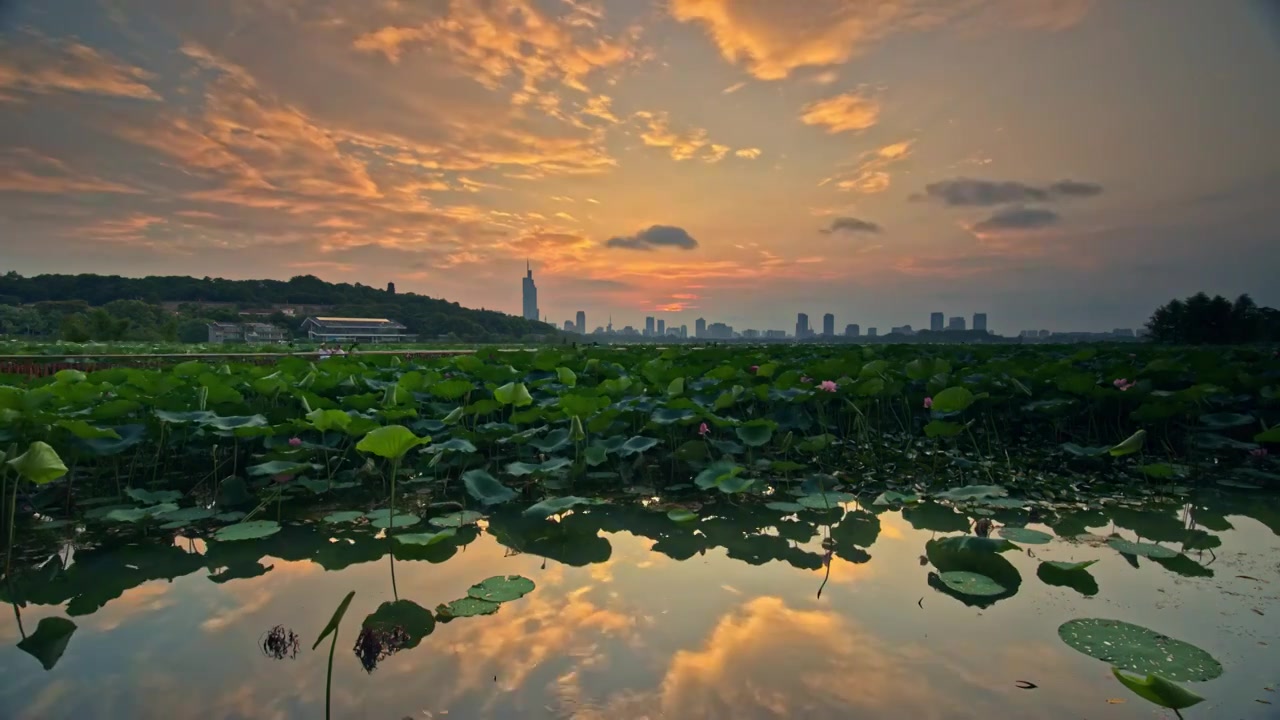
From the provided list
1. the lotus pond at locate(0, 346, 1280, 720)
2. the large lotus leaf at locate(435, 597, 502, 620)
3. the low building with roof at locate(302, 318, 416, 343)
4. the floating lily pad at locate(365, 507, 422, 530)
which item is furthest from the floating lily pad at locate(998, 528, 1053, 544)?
the low building with roof at locate(302, 318, 416, 343)

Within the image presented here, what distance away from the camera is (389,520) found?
342 cm

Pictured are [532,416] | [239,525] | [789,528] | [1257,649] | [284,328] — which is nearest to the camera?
[1257,649]

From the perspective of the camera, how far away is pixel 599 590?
2.53 meters

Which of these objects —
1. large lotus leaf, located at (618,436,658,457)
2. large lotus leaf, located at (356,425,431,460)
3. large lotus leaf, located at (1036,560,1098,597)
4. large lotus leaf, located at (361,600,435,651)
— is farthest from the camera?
large lotus leaf, located at (618,436,658,457)

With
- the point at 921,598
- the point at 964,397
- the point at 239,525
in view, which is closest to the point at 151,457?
the point at 239,525

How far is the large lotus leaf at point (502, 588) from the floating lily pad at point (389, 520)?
1.00 metres

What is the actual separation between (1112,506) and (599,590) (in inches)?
144

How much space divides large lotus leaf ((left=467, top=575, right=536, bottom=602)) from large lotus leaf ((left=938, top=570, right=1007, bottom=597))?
183cm

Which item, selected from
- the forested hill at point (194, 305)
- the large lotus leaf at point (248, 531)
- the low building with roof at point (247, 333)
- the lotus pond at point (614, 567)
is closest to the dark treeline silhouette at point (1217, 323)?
the lotus pond at point (614, 567)

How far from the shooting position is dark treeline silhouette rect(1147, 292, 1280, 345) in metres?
32.2

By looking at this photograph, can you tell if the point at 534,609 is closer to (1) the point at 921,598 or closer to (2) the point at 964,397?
(1) the point at 921,598

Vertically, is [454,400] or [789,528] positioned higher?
[454,400]

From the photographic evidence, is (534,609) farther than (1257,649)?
Yes

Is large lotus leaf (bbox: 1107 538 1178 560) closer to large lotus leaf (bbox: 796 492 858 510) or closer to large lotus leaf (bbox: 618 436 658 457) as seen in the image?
large lotus leaf (bbox: 796 492 858 510)
